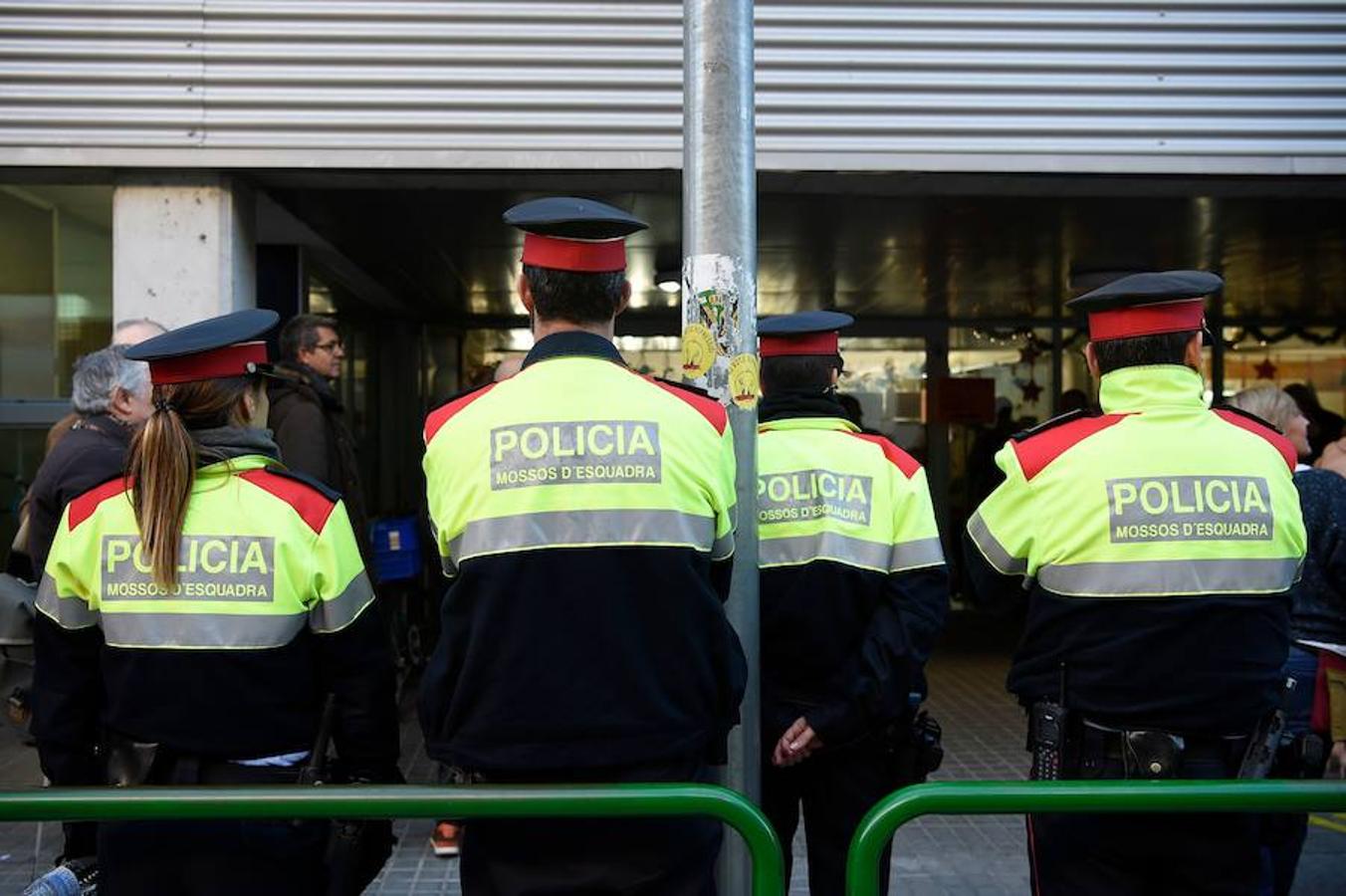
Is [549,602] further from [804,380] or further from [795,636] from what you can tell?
[804,380]

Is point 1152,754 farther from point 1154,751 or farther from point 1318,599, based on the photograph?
point 1318,599

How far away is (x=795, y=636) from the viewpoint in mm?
3070

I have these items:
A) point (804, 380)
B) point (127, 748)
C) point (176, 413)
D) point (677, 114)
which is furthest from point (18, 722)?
point (677, 114)

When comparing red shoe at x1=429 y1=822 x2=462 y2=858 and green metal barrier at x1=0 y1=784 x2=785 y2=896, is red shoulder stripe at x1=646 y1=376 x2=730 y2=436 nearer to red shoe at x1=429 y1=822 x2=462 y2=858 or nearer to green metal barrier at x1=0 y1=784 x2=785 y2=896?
green metal barrier at x1=0 y1=784 x2=785 y2=896

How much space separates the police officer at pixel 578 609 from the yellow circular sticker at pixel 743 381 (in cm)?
49

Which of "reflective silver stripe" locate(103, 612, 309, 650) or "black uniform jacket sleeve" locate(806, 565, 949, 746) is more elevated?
"reflective silver stripe" locate(103, 612, 309, 650)

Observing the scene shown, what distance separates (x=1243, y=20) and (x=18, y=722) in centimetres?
598

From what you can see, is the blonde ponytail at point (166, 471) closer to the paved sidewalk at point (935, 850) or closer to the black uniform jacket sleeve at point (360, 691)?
the black uniform jacket sleeve at point (360, 691)

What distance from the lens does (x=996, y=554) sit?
2.76 m

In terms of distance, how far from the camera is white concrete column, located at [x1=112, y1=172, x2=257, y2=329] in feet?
18.6

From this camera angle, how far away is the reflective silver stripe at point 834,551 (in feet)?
9.94

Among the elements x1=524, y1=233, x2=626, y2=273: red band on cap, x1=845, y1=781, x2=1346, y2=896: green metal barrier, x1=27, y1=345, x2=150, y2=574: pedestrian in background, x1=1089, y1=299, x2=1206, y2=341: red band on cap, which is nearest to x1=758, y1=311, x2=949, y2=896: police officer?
x1=1089, y1=299, x2=1206, y2=341: red band on cap

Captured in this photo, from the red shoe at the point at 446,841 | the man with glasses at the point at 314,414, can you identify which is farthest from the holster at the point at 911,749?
the man with glasses at the point at 314,414

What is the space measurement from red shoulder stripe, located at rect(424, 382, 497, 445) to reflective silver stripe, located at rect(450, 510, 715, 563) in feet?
0.75
